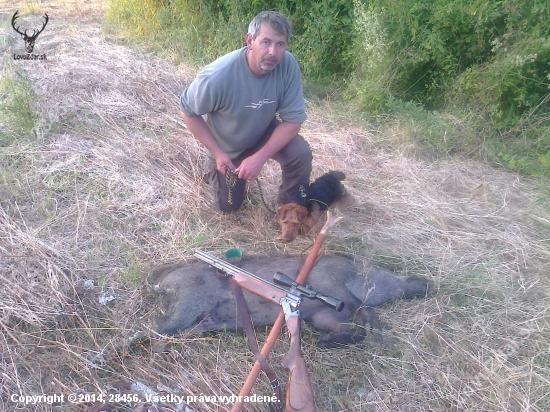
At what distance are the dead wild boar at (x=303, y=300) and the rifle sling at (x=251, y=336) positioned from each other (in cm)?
9

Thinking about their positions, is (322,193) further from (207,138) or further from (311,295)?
(311,295)

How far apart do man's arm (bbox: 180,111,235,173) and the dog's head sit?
0.55 metres

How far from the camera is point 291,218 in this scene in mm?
3514

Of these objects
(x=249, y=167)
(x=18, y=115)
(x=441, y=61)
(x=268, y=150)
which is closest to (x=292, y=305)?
(x=249, y=167)

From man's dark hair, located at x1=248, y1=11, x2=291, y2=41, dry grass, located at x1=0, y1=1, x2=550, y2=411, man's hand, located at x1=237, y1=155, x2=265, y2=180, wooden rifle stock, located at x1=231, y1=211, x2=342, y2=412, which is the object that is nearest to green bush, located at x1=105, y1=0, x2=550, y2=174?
dry grass, located at x1=0, y1=1, x2=550, y2=411

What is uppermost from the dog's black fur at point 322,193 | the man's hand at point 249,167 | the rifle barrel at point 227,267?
the man's hand at point 249,167

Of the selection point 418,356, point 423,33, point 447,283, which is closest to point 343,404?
point 418,356

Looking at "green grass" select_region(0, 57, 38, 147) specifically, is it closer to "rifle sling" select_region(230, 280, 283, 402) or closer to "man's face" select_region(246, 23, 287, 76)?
"man's face" select_region(246, 23, 287, 76)

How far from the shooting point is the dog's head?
11.5 feet

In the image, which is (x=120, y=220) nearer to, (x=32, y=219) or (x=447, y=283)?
(x=32, y=219)

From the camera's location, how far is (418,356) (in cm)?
276

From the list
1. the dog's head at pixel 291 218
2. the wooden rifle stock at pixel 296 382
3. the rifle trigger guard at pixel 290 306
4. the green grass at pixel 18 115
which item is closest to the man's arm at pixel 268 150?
the dog's head at pixel 291 218

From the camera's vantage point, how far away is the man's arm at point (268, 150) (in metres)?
3.53

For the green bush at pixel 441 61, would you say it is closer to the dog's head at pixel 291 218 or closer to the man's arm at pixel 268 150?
the man's arm at pixel 268 150
